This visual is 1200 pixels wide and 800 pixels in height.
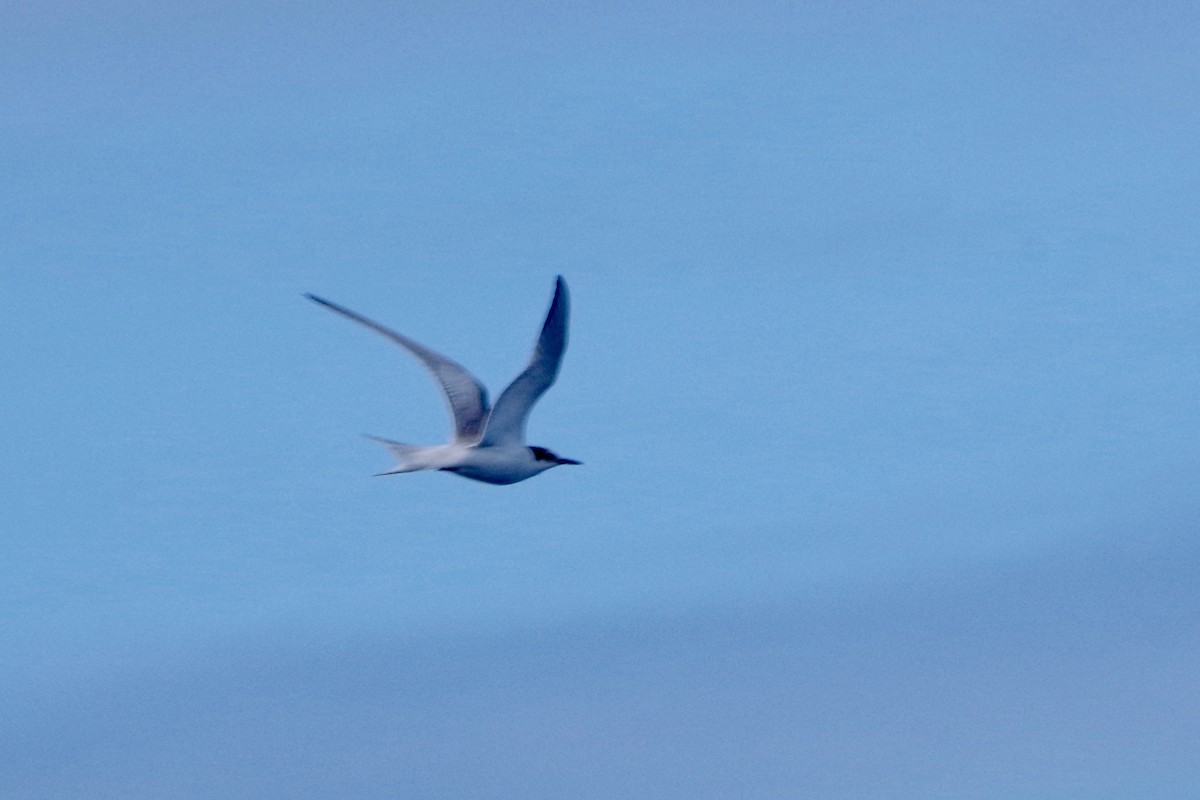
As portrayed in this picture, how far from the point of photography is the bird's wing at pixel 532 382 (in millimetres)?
25344

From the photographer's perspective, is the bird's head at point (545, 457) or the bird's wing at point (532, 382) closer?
the bird's wing at point (532, 382)

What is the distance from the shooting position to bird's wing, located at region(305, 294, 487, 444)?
27.1 m

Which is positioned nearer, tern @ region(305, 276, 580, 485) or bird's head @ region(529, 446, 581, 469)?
tern @ region(305, 276, 580, 485)

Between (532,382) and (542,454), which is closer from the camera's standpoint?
(532,382)

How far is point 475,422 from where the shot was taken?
27.4m

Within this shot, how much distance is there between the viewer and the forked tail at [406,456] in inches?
1044

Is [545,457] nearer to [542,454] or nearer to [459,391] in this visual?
[542,454]

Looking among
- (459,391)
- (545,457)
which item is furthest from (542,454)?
(459,391)

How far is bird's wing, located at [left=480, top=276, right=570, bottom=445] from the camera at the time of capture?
25.3 m

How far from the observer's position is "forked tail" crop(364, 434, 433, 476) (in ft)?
87.0

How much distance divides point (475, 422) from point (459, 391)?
0.58 m

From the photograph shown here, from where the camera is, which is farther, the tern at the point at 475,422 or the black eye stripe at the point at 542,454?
the black eye stripe at the point at 542,454

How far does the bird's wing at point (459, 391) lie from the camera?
88.8 ft

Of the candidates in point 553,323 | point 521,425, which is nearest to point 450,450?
point 521,425
